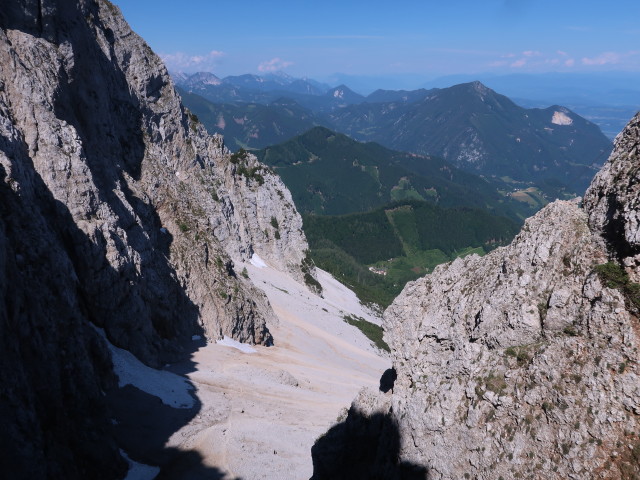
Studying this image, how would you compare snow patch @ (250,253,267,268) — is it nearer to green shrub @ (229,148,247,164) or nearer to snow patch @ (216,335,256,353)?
green shrub @ (229,148,247,164)

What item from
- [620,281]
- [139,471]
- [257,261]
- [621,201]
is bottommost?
[257,261]

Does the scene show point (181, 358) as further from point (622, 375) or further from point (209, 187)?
point (209, 187)

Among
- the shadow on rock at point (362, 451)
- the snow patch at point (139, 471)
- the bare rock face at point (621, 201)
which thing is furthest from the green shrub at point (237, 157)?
the bare rock face at point (621, 201)

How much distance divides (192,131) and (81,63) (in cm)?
3989

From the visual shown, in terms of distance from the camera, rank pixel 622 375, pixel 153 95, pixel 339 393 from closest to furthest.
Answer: pixel 622 375, pixel 339 393, pixel 153 95

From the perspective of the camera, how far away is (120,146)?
54.3m

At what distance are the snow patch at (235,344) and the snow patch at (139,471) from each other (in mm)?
25570

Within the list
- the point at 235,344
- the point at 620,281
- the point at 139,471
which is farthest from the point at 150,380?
the point at 620,281

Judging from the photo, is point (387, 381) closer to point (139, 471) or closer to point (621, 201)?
point (139, 471)

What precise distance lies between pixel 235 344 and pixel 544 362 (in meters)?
41.9

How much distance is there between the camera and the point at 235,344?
54906mm

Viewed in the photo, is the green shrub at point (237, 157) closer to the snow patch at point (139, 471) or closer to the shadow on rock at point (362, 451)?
the snow patch at point (139, 471)

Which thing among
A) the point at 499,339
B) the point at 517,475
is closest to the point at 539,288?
the point at 499,339

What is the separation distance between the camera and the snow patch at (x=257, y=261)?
101706 mm
